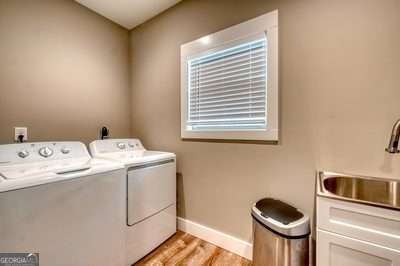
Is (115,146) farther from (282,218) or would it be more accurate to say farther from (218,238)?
(282,218)

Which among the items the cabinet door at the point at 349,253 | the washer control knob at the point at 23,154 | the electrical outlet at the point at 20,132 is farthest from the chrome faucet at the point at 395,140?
the electrical outlet at the point at 20,132

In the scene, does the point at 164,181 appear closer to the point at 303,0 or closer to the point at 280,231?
the point at 280,231

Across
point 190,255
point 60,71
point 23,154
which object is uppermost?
point 60,71

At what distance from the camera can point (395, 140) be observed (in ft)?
3.10

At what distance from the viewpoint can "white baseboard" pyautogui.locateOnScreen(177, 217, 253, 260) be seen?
1.52 meters

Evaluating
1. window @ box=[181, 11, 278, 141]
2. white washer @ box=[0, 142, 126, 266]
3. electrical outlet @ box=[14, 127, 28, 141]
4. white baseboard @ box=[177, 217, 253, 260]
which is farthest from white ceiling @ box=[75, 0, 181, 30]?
white baseboard @ box=[177, 217, 253, 260]

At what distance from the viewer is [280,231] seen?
40.4 inches

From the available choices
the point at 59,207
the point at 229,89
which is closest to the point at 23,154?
the point at 59,207

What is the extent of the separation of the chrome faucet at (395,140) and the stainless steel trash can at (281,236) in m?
0.59

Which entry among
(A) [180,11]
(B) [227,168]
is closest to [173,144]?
(B) [227,168]

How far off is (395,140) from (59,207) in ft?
6.16

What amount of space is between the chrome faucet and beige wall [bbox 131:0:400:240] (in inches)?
3.6

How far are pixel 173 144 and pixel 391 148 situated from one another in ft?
5.57

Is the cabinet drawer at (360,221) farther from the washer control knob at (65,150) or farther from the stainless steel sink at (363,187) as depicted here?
the washer control knob at (65,150)
